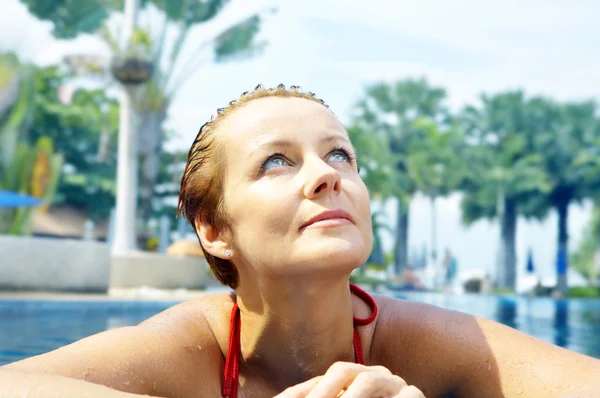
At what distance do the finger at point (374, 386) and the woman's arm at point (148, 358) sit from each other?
529 millimetres

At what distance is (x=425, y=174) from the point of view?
131 feet

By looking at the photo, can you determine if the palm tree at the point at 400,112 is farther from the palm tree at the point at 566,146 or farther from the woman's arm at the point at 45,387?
the woman's arm at the point at 45,387

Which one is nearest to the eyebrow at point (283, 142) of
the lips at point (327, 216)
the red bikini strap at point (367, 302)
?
the lips at point (327, 216)

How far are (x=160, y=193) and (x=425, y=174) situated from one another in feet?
49.4

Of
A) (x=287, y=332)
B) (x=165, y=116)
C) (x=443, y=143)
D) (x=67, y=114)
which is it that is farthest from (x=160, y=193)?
(x=287, y=332)

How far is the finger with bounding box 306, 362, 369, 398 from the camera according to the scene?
4.28 feet

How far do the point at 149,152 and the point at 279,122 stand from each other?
21.9 m

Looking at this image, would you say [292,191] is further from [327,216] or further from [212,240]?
[212,240]

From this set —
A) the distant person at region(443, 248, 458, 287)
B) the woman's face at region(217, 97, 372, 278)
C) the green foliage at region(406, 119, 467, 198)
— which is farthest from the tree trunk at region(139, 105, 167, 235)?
the woman's face at region(217, 97, 372, 278)

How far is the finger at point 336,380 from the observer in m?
1.30

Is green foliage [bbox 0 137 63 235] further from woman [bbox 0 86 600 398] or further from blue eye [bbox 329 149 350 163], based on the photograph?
blue eye [bbox 329 149 350 163]

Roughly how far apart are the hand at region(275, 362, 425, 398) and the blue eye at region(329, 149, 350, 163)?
2.03ft

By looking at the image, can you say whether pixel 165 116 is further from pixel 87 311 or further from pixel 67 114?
pixel 87 311

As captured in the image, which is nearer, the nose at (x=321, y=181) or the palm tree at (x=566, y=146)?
the nose at (x=321, y=181)
